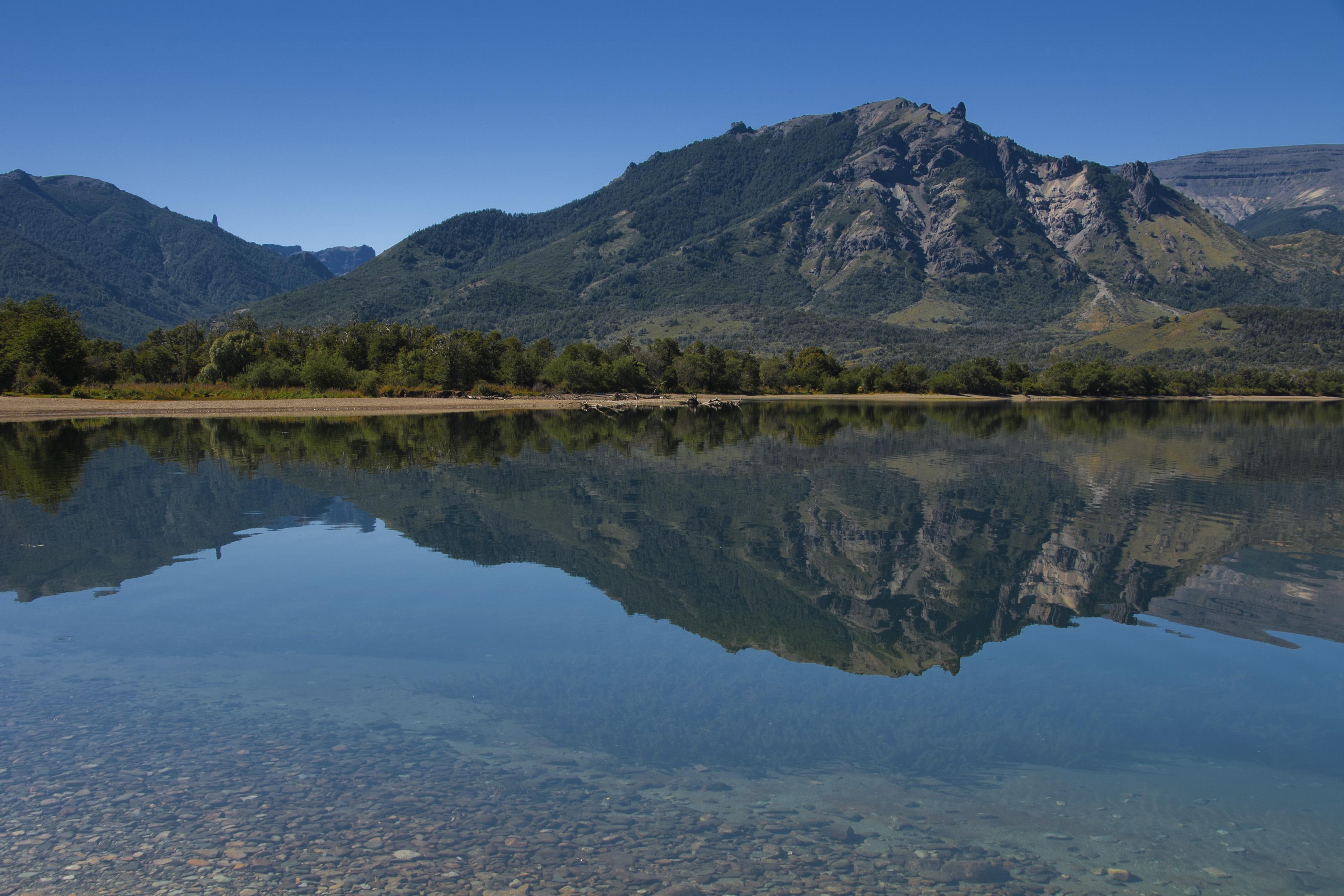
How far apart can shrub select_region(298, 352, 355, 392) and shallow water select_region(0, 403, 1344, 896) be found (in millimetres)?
79335

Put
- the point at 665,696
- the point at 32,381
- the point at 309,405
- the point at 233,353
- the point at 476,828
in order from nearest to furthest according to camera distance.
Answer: the point at 476,828, the point at 665,696, the point at 32,381, the point at 309,405, the point at 233,353

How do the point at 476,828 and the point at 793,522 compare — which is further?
the point at 793,522

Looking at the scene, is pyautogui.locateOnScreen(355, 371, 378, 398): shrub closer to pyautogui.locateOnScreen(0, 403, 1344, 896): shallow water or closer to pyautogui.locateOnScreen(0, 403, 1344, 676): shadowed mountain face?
pyautogui.locateOnScreen(0, 403, 1344, 676): shadowed mountain face

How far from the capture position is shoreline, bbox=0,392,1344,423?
75312 mm

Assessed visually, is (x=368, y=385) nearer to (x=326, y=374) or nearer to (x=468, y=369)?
(x=326, y=374)

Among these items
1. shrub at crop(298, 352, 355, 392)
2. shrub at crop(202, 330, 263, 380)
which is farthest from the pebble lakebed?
shrub at crop(202, 330, 263, 380)

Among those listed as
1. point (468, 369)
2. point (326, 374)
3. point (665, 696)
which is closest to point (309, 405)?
point (326, 374)

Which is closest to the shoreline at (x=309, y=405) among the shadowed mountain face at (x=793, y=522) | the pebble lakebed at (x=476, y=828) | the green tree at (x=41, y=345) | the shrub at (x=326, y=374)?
the green tree at (x=41, y=345)

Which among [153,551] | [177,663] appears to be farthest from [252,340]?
[177,663]

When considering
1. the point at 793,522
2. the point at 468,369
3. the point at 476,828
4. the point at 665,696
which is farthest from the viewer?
the point at 468,369

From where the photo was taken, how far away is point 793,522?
75.4ft

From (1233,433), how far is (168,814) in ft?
239

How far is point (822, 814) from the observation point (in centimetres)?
786

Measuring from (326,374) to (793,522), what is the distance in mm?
92691
